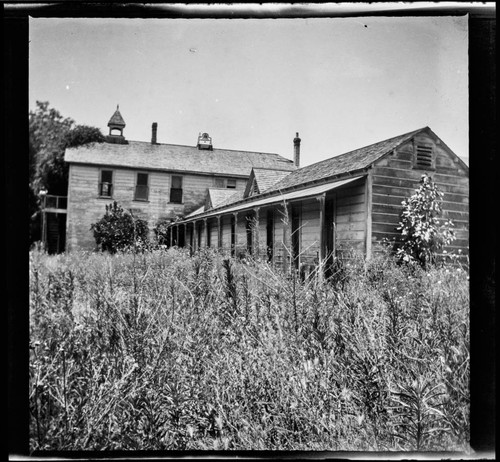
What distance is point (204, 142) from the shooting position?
233 cm

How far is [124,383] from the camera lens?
2.07m

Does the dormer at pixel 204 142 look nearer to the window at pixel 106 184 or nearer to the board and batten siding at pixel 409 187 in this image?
the window at pixel 106 184

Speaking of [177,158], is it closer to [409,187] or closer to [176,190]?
[176,190]

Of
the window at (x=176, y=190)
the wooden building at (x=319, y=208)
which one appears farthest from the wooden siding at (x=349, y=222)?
the window at (x=176, y=190)

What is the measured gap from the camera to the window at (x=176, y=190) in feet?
8.11

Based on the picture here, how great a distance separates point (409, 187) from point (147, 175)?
161cm

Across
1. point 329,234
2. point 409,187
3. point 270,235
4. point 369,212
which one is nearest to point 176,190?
point 270,235

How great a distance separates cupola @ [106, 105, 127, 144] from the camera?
2.24 metres

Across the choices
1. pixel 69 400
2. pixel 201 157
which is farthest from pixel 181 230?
pixel 69 400

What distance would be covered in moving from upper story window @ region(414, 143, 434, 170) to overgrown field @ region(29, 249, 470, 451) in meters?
0.61

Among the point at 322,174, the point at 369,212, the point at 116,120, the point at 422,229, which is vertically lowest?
the point at 422,229

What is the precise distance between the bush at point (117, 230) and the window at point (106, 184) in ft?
0.25

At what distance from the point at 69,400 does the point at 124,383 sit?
0.91 ft
